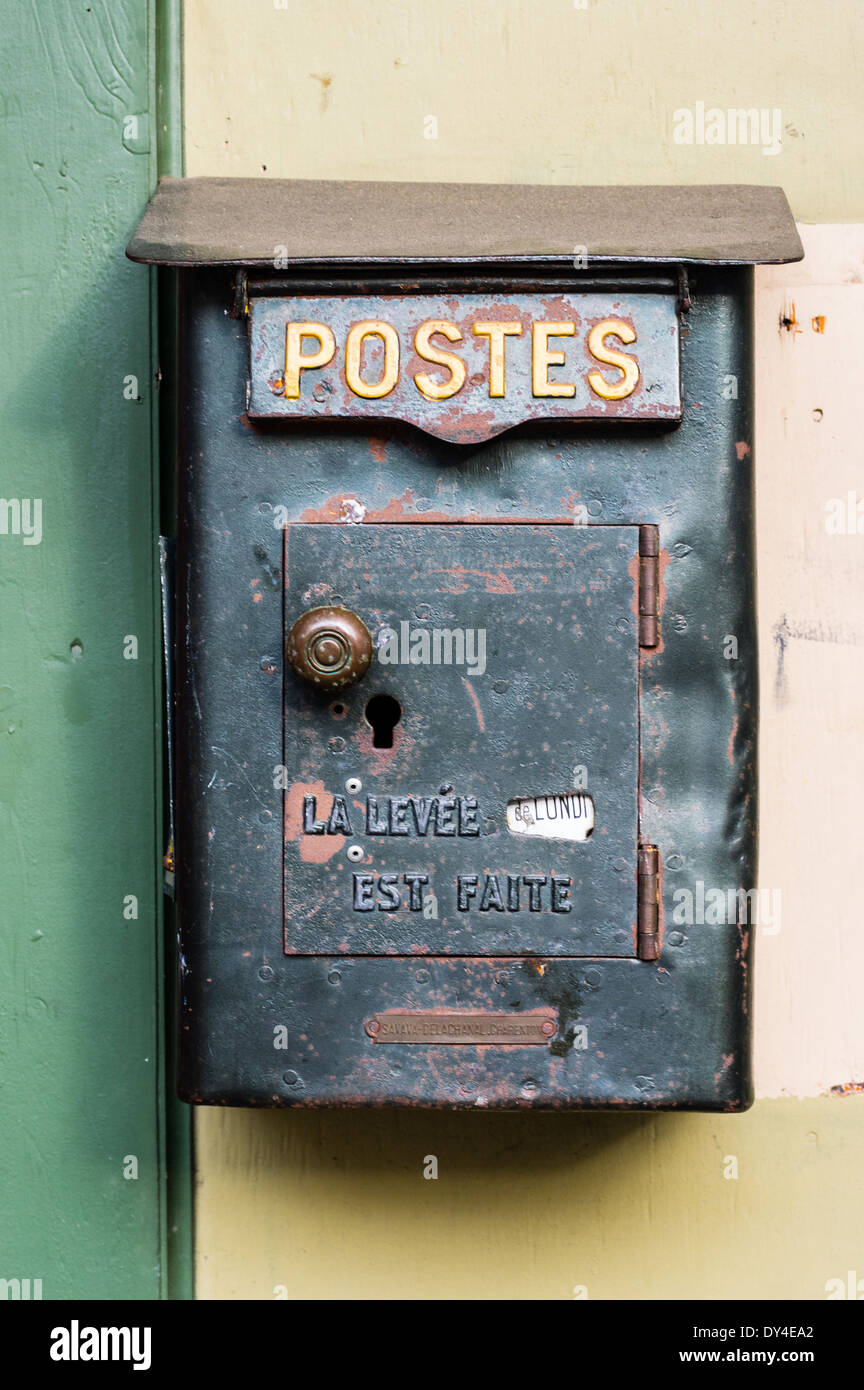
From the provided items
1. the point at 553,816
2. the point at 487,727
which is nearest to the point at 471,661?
the point at 487,727

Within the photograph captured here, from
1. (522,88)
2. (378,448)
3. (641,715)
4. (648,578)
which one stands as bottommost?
(641,715)

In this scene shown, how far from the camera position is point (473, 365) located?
1.13 meters

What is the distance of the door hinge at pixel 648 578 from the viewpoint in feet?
3.73

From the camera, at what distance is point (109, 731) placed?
4.71ft

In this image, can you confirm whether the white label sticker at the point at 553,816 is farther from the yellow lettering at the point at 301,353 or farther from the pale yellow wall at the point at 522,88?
the pale yellow wall at the point at 522,88

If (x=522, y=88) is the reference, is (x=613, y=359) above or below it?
below

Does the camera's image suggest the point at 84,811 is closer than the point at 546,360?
No

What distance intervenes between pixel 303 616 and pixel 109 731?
1.48 feet

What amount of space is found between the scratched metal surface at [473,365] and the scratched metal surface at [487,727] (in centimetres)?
12

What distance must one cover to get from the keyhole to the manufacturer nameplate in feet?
0.95

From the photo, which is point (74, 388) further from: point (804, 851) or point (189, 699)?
point (804, 851)

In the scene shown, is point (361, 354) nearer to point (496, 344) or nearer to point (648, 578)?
point (496, 344)

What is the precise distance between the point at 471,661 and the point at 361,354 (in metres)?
0.34

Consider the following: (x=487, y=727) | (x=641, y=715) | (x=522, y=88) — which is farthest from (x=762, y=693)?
(x=522, y=88)
